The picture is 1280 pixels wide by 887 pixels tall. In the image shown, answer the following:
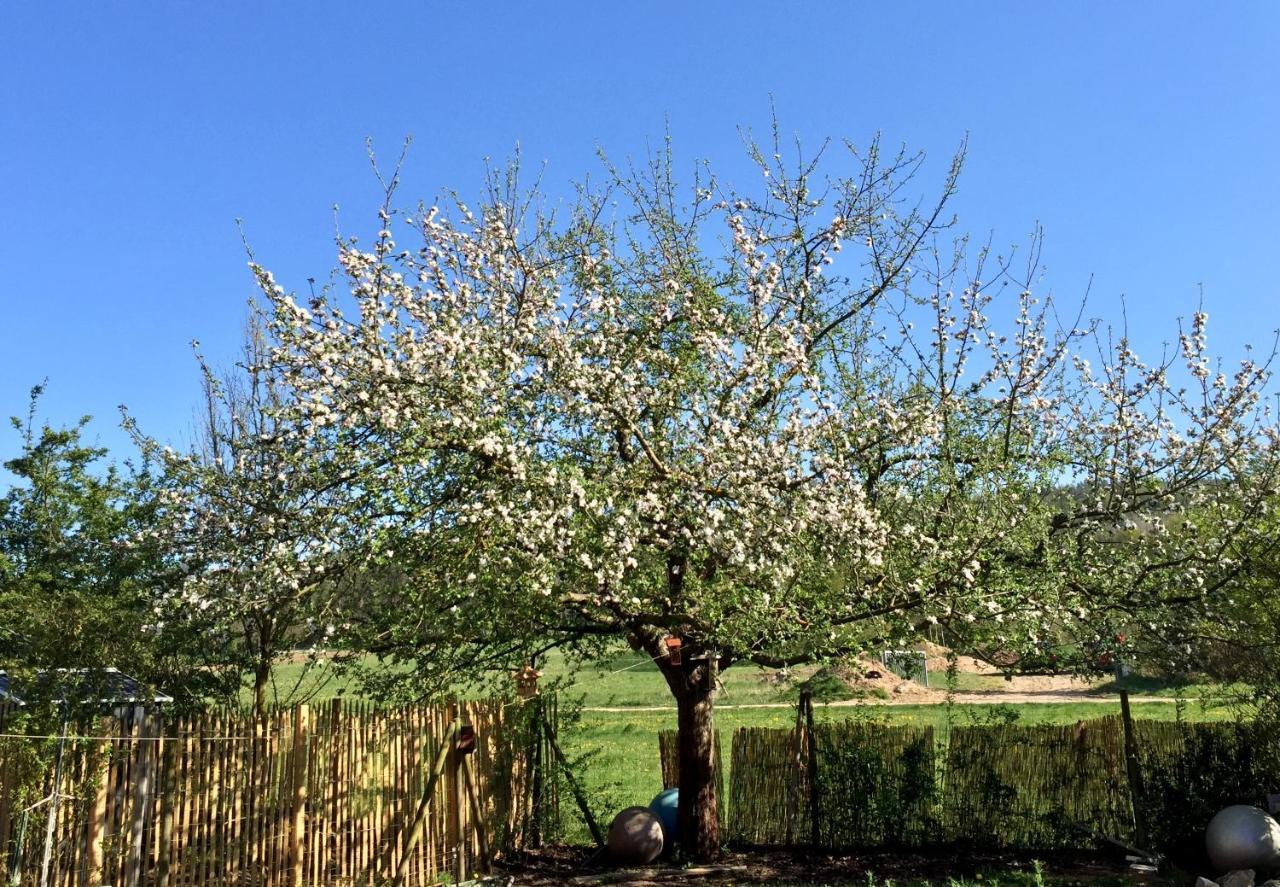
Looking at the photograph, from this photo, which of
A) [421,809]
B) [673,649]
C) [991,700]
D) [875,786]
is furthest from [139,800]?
[991,700]

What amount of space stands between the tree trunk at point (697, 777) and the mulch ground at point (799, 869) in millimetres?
288

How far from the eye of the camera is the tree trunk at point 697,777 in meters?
10.2

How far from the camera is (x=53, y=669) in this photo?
924 centimetres

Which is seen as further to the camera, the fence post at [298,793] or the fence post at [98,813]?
the fence post at [298,793]

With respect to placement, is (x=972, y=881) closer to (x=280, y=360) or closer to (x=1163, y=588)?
(x=1163, y=588)

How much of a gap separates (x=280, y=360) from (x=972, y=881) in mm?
7728

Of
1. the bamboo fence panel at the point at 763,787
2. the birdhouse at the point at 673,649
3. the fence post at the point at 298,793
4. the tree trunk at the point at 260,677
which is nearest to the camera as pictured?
the fence post at the point at 298,793

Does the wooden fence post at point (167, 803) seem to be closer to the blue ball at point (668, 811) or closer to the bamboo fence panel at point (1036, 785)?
the blue ball at point (668, 811)

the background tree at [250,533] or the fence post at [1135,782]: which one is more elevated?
the background tree at [250,533]

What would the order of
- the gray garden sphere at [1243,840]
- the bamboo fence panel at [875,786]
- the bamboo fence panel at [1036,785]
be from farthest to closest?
the bamboo fence panel at [875,786]
the bamboo fence panel at [1036,785]
the gray garden sphere at [1243,840]

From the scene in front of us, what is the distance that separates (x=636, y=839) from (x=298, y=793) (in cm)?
376

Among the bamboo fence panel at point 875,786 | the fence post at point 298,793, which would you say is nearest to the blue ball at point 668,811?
the bamboo fence panel at point 875,786

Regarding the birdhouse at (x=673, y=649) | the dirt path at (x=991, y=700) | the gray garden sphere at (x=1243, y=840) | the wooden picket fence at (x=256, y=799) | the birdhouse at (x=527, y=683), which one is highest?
the birdhouse at (x=673, y=649)

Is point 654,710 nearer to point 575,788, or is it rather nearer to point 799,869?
point 575,788
